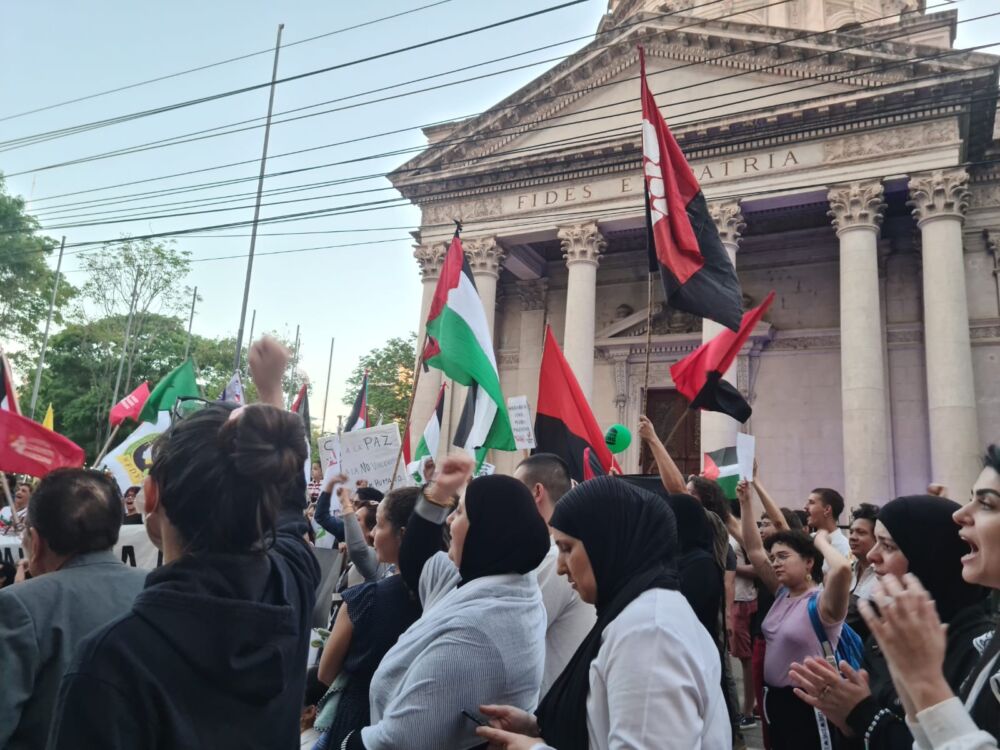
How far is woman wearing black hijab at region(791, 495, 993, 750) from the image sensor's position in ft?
7.44

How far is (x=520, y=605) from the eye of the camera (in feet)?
7.67

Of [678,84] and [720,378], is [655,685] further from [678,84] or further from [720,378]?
[678,84]

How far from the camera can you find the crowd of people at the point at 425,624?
1451mm

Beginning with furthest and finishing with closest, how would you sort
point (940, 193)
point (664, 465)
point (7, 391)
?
point (940, 193) < point (7, 391) < point (664, 465)

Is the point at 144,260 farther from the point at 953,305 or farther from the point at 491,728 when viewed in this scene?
the point at 491,728

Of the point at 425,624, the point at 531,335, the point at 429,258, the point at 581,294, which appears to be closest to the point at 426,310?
the point at 429,258

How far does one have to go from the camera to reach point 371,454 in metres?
6.96

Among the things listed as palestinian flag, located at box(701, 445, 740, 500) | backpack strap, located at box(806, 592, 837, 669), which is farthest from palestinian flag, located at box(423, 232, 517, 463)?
backpack strap, located at box(806, 592, 837, 669)

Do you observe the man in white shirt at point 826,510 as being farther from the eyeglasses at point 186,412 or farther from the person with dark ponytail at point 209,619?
the person with dark ponytail at point 209,619

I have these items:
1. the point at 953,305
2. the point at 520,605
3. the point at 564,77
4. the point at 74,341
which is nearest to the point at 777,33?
the point at 564,77

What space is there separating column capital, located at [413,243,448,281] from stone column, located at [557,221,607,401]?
135 inches

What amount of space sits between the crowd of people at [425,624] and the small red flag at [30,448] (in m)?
2.71

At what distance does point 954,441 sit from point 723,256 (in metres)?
9.99

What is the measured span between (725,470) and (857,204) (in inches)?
383
